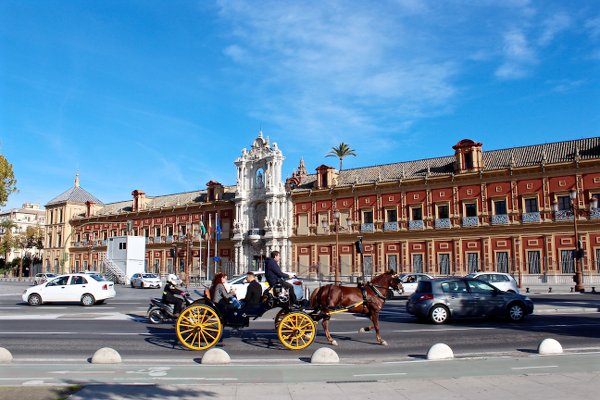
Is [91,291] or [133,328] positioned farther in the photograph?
[91,291]

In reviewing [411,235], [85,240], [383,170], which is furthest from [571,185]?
[85,240]

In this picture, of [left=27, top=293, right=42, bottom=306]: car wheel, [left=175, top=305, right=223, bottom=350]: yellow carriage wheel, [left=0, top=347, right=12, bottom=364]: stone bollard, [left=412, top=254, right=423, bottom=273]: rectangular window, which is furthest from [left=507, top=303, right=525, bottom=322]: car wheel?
[left=412, top=254, right=423, bottom=273]: rectangular window

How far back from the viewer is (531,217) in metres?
37.9

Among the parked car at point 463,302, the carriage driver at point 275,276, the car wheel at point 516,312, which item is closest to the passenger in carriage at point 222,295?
the carriage driver at point 275,276

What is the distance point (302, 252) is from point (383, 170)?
11.2m

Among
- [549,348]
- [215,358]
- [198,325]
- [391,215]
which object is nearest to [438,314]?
[549,348]

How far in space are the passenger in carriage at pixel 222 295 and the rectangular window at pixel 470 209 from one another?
32434mm

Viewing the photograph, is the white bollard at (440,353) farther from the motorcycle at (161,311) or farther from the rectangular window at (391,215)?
the rectangular window at (391,215)

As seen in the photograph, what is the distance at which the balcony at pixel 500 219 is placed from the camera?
128 feet

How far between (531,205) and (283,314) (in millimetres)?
32040

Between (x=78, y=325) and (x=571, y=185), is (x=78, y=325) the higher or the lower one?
the lower one

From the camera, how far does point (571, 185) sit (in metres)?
36.6

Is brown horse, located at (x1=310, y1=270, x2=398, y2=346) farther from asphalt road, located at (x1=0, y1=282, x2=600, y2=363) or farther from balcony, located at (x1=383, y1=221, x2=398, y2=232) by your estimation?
balcony, located at (x1=383, y1=221, x2=398, y2=232)

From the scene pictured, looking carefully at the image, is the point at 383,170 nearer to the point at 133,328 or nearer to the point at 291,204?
the point at 291,204
